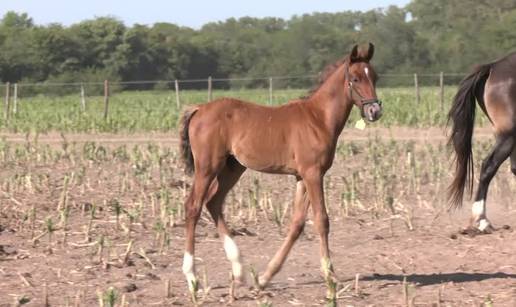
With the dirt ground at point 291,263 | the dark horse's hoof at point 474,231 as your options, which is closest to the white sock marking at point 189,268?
the dirt ground at point 291,263

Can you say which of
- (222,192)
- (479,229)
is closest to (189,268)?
(222,192)

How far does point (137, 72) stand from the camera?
210 ft

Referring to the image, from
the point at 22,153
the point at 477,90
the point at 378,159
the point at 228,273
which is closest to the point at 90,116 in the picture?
the point at 22,153

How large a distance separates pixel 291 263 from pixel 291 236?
933mm

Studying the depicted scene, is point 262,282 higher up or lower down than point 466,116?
lower down

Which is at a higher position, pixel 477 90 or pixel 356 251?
pixel 477 90

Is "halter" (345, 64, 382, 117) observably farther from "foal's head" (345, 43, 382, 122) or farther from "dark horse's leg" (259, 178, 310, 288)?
"dark horse's leg" (259, 178, 310, 288)

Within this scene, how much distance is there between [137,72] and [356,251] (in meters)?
55.7

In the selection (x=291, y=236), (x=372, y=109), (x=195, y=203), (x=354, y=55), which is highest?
(x=354, y=55)

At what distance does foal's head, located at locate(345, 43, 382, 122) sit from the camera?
299 inches

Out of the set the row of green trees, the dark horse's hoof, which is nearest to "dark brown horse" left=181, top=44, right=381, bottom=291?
the dark horse's hoof

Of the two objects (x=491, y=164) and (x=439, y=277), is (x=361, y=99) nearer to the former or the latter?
(x=439, y=277)

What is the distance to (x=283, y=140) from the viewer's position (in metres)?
7.90

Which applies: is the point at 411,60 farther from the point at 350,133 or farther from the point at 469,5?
the point at 350,133
